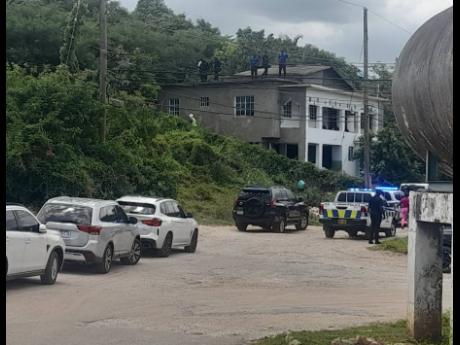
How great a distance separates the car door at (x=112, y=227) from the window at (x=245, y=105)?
36.0 metres

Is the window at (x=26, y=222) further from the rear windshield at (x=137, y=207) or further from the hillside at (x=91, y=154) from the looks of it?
the hillside at (x=91, y=154)

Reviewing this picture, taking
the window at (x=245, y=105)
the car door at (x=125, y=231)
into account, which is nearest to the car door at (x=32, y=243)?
the car door at (x=125, y=231)

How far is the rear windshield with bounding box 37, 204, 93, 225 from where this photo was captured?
18.0m

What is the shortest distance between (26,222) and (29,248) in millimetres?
527

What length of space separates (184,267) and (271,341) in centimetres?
980

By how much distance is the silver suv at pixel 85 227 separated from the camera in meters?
17.8

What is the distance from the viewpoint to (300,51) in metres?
86.9

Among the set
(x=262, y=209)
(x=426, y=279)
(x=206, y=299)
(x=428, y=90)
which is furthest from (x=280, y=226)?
(x=428, y=90)

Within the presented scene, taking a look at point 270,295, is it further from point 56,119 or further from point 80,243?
point 56,119

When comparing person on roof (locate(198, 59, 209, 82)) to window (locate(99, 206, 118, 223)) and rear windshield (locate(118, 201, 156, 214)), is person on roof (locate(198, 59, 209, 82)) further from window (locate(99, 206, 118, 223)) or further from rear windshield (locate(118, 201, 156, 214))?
window (locate(99, 206, 118, 223))

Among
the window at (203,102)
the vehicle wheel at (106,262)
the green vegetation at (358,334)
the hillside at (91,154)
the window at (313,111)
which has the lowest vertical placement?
the green vegetation at (358,334)

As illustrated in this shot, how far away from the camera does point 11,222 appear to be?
1485cm

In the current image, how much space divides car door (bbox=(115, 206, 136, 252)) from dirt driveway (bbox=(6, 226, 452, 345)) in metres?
0.56

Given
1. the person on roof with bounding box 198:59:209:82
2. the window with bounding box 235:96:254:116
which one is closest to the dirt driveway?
the window with bounding box 235:96:254:116
